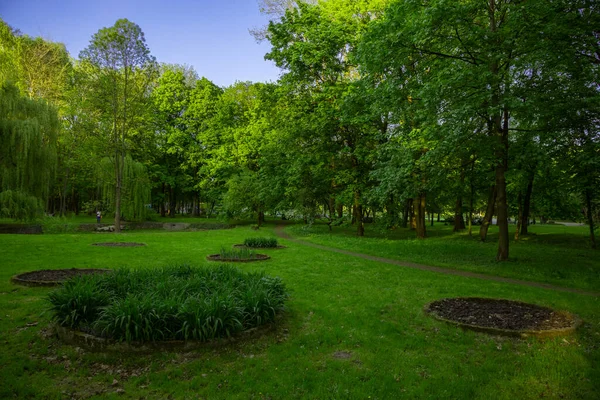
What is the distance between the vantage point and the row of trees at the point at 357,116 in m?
11.3

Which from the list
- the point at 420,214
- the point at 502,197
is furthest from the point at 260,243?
the point at 420,214

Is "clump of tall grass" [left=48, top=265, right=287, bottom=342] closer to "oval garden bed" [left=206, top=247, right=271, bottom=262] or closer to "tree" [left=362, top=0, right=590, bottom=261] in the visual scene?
"oval garden bed" [left=206, top=247, right=271, bottom=262]

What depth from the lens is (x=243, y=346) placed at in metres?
5.48

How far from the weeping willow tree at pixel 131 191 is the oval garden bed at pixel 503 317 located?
27002mm

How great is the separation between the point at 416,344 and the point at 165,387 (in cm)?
364

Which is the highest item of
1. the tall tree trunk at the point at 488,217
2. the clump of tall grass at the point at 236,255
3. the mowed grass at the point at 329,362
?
the tall tree trunk at the point at 488,217

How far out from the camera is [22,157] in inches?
813

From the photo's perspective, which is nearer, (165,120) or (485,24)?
(485,24)

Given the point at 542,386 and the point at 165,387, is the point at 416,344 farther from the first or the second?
the point at 165,387

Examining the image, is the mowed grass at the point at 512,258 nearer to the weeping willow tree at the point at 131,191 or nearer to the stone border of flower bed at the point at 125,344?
the stone border of flower bed at the point at 125,344

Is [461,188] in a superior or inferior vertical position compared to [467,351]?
superior

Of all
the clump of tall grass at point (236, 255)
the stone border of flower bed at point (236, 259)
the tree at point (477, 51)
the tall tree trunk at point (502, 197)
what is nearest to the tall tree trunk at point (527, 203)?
the tall tree trunk at point (502, 197)

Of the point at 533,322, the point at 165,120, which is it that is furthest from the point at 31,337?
the point at 165,120

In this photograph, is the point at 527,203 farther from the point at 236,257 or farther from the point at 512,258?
the point at 236,257
